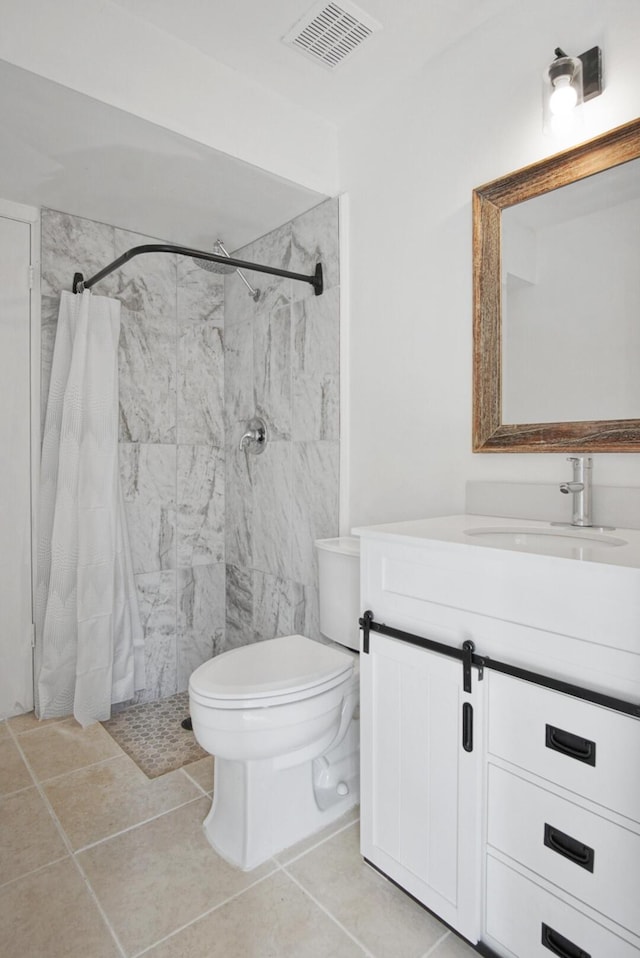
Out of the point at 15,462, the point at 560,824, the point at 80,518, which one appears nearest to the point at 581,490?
the point at 560,824

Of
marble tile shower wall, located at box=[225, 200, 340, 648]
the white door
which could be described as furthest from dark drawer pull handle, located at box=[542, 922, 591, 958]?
the white door

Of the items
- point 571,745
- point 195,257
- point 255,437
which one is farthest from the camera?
point 255,437

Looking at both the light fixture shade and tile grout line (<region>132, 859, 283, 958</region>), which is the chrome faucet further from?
tile grout line (<region>132, 859, 283, 958</region>)

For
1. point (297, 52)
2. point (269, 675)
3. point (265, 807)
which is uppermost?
point (297, 52)

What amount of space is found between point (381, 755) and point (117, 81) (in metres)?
2.02

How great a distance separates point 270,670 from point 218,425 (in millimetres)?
1527

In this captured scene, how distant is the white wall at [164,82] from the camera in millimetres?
1530

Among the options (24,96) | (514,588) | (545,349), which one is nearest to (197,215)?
(24,96)

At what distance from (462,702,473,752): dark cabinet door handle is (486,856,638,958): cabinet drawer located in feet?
0.76

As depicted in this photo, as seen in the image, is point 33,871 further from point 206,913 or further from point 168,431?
point 168,431

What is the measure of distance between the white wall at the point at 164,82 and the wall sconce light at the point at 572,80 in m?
0.96

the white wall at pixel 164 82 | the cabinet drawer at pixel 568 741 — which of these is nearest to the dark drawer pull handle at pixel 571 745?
the cabinet drawer at pixel 568 741

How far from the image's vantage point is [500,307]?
65.1 inches

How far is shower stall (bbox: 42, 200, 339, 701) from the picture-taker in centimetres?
235
